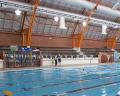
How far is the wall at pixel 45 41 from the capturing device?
1149 inches

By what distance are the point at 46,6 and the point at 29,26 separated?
3396 mm

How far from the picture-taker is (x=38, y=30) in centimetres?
3231

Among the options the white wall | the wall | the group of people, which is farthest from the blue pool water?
the group of people

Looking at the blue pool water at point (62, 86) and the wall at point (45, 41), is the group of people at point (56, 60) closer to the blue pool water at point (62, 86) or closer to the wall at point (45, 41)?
the wall at point (45, 41)

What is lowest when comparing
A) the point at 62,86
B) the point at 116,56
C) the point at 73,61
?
the point at 62,86

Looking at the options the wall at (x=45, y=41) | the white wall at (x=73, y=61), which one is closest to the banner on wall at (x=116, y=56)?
the wall at (x=45, y=41)

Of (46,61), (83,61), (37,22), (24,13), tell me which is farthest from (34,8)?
(83,61)

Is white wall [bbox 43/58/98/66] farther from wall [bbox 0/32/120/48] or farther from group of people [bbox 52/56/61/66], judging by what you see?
wall [bbox 0/32/120/48]

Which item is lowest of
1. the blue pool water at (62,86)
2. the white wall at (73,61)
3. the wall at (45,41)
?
the blue pool water at (62,86)

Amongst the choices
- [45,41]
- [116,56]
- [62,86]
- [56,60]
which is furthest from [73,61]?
[62,86]

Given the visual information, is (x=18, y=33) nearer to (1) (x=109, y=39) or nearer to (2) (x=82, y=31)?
(2) (x=82, y=31)

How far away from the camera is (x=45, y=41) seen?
33.8 m

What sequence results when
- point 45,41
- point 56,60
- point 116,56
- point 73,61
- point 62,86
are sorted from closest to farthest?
point 62,86 < point 56,60 < point 45,41 < point 73,61 < point 116,56

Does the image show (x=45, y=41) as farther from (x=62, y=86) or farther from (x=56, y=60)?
(x=62, y=86)
